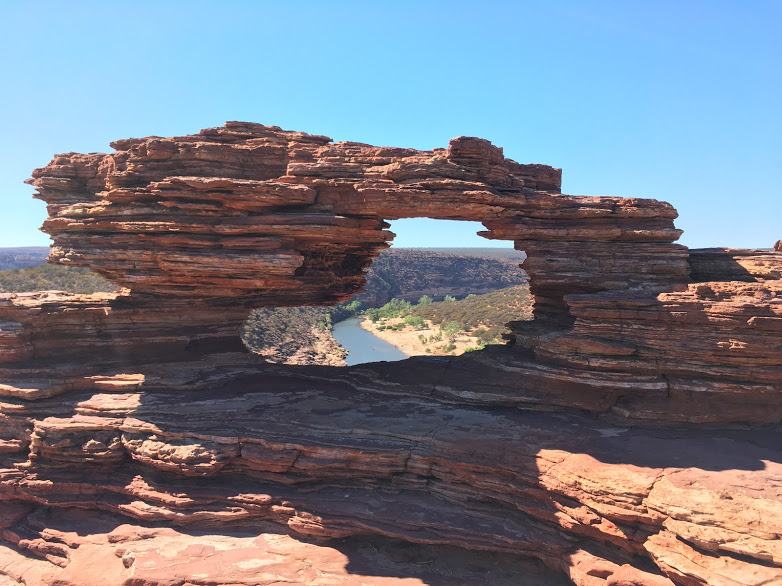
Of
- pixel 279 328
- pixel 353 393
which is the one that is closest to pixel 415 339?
pixel 279 328

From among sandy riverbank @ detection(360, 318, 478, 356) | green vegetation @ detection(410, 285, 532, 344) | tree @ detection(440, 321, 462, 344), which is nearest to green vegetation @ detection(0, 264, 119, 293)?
sandy riverbank @ detection(360, 318, 478, 356)

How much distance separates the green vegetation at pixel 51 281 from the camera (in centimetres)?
4381

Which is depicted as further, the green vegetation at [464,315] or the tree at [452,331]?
the tree at [452,331]

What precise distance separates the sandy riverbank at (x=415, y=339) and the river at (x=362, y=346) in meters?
1.19

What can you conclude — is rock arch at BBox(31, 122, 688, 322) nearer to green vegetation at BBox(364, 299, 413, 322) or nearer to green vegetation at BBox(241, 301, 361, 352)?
green vegetation at BBox(241, 301, 361, 352)

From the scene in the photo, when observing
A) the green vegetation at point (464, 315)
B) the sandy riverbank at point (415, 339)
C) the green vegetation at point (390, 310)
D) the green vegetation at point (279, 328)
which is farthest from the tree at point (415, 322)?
the green vegetation at point (279, 328)

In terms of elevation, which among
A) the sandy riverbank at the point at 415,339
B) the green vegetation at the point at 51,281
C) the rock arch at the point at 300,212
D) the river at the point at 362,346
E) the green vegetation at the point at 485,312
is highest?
the rock arch at the point at 300,212

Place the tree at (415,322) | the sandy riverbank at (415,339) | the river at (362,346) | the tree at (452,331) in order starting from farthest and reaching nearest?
the tree at (415,322) → the tree at (452,331) → the sandy riverbank at (415,339) → the river at (362,346)

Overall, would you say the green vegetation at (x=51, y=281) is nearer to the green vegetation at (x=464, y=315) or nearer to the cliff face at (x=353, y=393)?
the cliff face at (x=353, y=393)

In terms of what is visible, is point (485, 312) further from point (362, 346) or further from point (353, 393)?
point (353, 393)

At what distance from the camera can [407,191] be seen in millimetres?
15758

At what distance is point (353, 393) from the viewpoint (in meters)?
17.8

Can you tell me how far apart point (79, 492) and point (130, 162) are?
1195 centimetres

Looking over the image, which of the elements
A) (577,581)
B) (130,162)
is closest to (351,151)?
(130,162)
